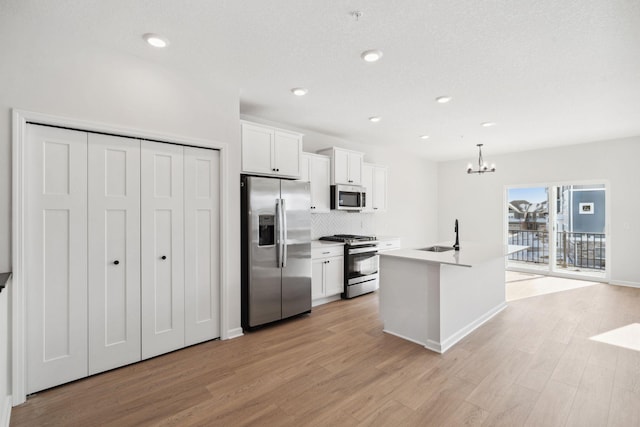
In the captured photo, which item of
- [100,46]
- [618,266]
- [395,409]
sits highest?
[100,46]

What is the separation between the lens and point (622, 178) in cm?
554

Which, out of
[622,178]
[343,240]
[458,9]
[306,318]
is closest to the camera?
[458,9]

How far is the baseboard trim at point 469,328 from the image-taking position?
306 cm

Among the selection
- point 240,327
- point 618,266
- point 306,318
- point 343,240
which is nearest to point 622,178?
point 618,266

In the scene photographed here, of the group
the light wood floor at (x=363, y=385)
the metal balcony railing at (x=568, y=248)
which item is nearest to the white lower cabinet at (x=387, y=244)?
the light wood floor at (x=363, y=385)

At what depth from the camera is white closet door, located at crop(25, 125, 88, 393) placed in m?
2.30

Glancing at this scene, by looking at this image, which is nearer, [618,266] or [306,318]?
[306,318]

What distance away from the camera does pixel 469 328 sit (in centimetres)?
347

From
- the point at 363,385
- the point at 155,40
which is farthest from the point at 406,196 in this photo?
the point at 155,40

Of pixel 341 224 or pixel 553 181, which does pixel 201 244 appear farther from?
pixel 553 181

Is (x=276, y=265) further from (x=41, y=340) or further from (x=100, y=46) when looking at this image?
(x=100, y=46)

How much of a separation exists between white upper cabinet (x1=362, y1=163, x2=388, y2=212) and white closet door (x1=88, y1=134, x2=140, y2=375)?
3.73 m

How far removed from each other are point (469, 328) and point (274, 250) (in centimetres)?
236

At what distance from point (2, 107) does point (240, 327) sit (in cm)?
270
